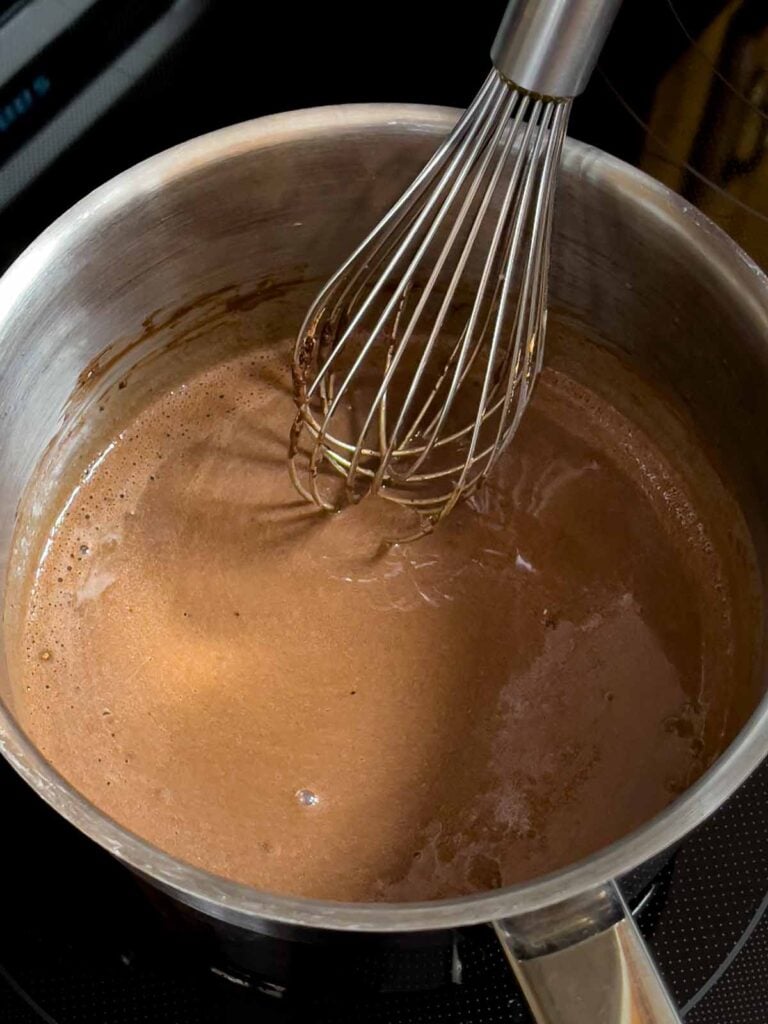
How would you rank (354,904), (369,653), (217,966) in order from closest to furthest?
(354,904), (217,966), (369,653)

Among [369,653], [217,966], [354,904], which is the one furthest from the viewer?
[369,653]

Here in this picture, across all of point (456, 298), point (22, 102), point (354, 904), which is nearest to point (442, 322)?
point (456, 298)

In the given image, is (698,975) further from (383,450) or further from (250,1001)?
(383,450)

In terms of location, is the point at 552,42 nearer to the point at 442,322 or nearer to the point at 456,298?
the point at 442,322

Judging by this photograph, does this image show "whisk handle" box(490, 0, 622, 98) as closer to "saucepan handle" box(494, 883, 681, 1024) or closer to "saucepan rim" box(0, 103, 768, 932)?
"saucepan rim" box(0, 103, 768, 932)

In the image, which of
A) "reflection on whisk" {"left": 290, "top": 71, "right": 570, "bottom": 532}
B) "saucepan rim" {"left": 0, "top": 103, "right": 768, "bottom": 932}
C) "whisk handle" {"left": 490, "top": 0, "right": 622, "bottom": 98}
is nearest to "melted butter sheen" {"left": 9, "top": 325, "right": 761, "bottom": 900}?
"reflection on whisk" {"left": 290, "top": 71, "right": 570, "bottom": 532}

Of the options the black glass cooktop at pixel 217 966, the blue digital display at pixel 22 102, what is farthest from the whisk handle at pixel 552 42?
the black glass cooktop at pixel 217 966
